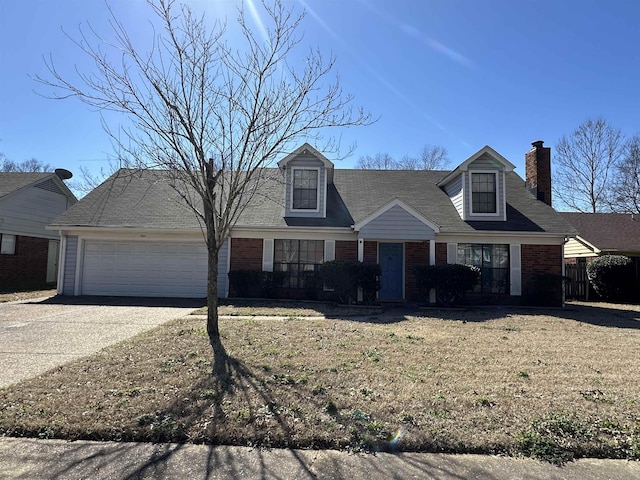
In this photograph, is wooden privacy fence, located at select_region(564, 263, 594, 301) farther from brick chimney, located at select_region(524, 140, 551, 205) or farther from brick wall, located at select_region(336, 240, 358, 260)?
brick wall, located at select_region(336, 240, 358, 260)

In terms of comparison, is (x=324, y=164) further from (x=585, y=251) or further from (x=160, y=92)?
(x=585, y=251)

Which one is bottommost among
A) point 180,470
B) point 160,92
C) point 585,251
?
point 180,470

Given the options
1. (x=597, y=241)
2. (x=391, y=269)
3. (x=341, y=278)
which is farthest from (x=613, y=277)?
(x=341, y=278)

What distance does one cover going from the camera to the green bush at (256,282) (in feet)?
43.8

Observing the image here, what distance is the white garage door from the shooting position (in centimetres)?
1399

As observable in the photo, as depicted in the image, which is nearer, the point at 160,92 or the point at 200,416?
the point at 200,416

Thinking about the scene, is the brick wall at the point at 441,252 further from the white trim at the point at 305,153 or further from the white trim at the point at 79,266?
the white trim at the point at 79,266

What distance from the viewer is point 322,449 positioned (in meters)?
3.35

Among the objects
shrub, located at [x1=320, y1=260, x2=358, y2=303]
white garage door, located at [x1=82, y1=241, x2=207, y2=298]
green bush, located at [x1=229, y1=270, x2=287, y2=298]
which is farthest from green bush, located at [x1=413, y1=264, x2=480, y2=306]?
white garage door, located at [x1=82, y1=241, x2=207, y2=298]

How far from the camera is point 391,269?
13961mm

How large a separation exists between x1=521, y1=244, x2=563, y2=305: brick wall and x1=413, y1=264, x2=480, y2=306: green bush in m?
2.30

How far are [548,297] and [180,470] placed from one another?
13137mm

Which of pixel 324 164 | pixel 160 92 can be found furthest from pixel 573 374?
pixel 324 164

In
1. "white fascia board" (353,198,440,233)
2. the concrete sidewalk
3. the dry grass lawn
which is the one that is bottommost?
the concrete sidewalk
